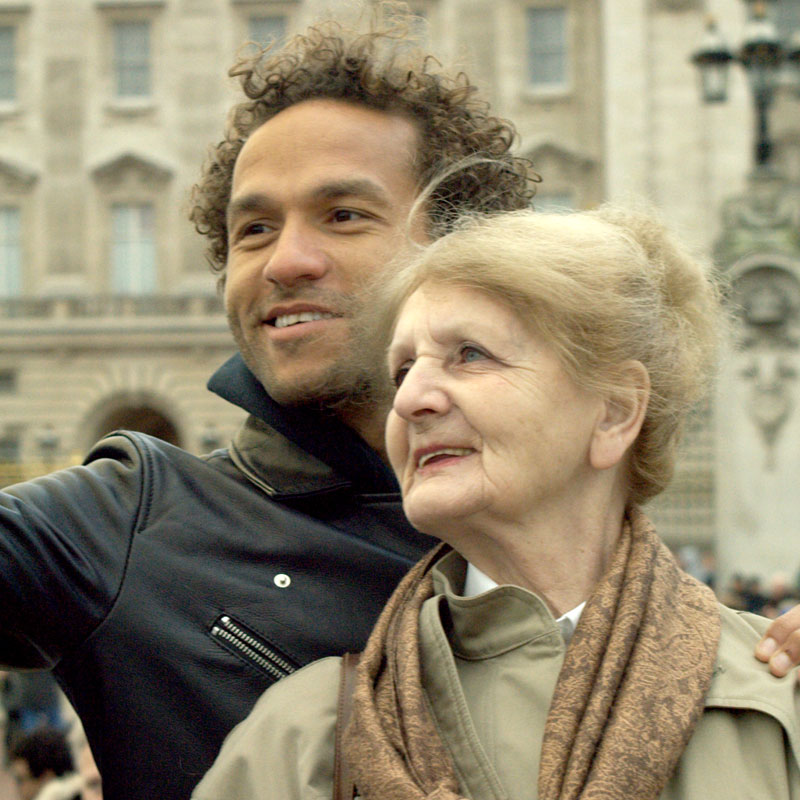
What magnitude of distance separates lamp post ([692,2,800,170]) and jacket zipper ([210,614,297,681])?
1286cm

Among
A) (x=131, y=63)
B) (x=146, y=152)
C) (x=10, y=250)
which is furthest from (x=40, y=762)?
(x=131, y=63)

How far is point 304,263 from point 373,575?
594 mm

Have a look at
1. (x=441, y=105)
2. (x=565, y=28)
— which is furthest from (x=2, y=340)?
(x=441, y=105)

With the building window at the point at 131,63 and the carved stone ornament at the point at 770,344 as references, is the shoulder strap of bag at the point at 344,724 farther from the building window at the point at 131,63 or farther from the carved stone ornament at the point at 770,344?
the building window at the point at 131,63

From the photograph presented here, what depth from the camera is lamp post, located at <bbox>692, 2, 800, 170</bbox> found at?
14391 mm

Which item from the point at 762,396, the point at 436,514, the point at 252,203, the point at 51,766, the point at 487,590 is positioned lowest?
the point at 51,766

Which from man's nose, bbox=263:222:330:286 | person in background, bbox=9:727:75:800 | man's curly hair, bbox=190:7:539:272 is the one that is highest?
man's curly hair, bbox=190:7:539:272

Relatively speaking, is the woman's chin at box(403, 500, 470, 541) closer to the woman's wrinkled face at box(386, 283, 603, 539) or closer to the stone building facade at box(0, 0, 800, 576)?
the woman's wrinkled face at box(386, 283, 603, 539)

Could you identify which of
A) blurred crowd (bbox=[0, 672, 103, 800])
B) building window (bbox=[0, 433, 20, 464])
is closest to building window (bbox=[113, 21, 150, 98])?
building window (bbox=[0, 433, 20, 464])

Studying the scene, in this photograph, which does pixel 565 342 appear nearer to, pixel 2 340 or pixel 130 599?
pixel 130 599

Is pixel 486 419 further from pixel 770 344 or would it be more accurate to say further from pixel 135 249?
pixel 135 249

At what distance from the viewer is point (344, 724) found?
2.10 metres

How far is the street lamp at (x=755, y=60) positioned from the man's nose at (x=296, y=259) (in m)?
12.4

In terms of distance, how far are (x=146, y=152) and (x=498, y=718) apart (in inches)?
1103
